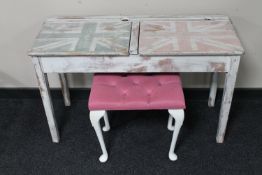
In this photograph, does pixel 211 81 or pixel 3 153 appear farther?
pixel 211 81

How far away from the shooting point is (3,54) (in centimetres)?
195

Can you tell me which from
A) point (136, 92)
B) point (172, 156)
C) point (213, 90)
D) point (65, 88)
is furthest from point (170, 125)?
point (65, 88)

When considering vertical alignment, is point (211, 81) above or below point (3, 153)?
above

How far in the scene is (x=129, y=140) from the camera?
184cm

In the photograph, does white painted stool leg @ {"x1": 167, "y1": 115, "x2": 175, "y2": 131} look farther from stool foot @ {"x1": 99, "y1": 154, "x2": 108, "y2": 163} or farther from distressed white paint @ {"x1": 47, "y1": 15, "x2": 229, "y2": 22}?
distressed white paint @ {"x1": 47, "y1": 15, "x2": 229, "y2": 22}

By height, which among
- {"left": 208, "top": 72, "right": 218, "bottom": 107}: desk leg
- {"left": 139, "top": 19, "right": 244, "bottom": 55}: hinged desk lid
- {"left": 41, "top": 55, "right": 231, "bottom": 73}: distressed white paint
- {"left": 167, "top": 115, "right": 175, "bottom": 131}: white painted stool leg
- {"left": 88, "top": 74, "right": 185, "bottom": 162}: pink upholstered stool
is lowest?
{"left": 167, "top": 115, "right": 175, "bottom": 131}: white painted stool leg

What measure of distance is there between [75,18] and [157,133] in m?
0.77

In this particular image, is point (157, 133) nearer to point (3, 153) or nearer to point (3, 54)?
point (3, 153)

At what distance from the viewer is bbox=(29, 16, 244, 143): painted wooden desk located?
1423 millimetres

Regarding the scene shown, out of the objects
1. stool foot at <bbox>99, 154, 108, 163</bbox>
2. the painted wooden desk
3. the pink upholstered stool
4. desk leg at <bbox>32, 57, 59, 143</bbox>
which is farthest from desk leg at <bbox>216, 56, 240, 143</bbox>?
desk leg at <bbox>32, 57, 59, 143</bbox>

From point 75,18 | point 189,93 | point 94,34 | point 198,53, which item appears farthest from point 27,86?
point 198,53

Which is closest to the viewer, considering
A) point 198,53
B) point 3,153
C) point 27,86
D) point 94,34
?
point 198,53

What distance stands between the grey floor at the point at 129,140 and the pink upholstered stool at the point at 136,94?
23 cm

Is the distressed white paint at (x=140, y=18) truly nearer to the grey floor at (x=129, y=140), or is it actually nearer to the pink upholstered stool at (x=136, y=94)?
the pink upholstered stool at (x=136, y=94)
